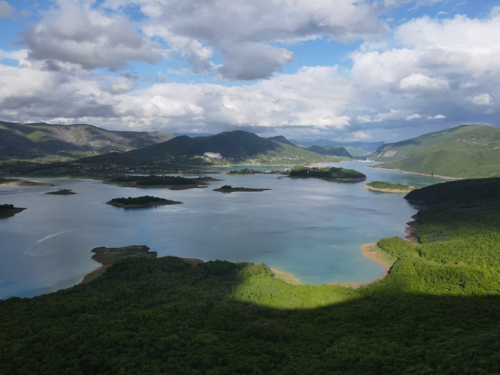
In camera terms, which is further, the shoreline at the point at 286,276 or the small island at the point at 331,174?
the small island at the point at 331,174

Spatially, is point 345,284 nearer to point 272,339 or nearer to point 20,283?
point 272,339

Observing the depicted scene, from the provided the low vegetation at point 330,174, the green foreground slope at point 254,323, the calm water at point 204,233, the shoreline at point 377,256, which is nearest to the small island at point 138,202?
the calm water at point 204,233

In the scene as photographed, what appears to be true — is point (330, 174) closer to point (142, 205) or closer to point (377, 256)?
point (142, 205)

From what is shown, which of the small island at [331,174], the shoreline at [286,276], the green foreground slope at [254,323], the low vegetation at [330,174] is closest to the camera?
the green foreground slope at [254,323]

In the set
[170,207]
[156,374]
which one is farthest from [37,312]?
[170,207]

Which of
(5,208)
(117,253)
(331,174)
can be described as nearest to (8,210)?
(5,208)

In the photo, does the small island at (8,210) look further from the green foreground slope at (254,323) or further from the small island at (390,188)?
the small island at (390,188)

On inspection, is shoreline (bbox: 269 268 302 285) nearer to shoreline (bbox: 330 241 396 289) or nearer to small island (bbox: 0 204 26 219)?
shoreline (bbox: 330 241 396 289)

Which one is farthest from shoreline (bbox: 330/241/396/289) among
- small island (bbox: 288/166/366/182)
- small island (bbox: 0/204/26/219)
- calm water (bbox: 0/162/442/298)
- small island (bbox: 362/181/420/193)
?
small island (bbox: 288/166/366/182)
